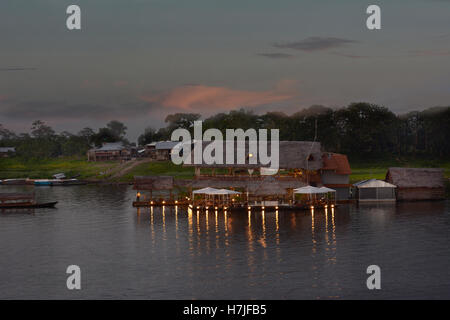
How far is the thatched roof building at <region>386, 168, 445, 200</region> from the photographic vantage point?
72188 mm

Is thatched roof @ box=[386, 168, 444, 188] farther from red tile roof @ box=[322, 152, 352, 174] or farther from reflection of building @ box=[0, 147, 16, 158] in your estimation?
reflection of building @ box=[0, 147, 16, 158]

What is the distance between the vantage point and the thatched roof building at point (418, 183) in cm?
7219

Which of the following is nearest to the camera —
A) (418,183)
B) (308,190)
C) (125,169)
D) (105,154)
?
(308,190)

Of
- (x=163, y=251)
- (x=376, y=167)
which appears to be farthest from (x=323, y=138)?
(x=163, y=251)

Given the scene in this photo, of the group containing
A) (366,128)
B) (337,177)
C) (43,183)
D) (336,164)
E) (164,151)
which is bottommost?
(43,183)

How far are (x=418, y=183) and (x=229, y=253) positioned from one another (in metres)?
39.4

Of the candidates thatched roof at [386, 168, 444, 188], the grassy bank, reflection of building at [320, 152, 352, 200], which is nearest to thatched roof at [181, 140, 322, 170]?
reflection of building at [320, 152, 352, 200]

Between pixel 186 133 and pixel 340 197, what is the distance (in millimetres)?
94451

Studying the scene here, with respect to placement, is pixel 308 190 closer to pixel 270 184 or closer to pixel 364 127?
pixel 270 184

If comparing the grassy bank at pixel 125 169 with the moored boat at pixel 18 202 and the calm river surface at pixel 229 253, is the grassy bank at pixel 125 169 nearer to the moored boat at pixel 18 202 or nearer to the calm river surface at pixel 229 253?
the moored boat at pixel 18 202

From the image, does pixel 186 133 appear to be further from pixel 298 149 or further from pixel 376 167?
pixel 298 149

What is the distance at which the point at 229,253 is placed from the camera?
4284 cm

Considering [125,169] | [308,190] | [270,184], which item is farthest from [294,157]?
[125,169]

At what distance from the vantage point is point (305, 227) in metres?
53.9
